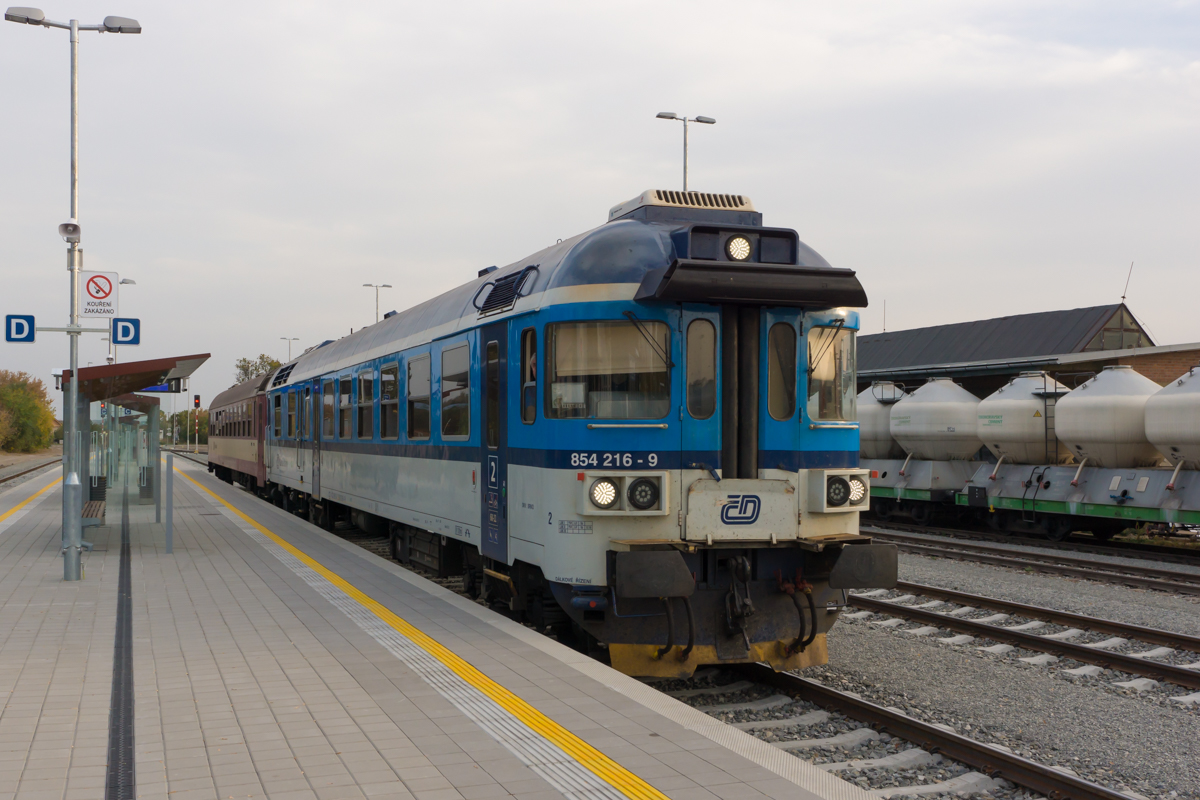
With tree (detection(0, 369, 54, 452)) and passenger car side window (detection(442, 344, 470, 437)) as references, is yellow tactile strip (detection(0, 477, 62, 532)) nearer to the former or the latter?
passenger car side window (detection(442, 344, 470, 437))

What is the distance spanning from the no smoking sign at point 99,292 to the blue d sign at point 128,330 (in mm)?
208

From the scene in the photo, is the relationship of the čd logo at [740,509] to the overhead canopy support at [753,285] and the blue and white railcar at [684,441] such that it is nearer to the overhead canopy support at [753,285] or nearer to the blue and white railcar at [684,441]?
the blue and white railcar at [684,441]

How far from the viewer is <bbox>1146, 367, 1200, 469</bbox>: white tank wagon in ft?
48.1

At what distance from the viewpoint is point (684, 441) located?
681 centimetres

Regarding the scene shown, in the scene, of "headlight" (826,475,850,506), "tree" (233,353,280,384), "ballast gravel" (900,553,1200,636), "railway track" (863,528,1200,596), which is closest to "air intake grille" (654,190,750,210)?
"headlight" (826,475,850,506)

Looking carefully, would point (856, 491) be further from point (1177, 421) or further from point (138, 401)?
point (138, 401)

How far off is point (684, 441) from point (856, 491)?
146cm

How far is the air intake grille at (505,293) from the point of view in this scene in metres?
7.77

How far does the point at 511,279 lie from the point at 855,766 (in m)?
4.61

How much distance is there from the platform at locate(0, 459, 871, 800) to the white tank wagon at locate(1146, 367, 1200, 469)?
463 inches

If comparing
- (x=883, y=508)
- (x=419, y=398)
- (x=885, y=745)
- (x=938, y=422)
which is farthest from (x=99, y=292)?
(x=883, y=508)

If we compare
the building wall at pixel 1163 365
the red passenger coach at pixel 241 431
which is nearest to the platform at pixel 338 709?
the red passenger coach at pixel 241 431

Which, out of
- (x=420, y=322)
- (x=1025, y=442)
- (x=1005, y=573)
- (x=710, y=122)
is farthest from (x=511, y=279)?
(x=710, y=122)

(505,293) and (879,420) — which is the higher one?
(505,293)
